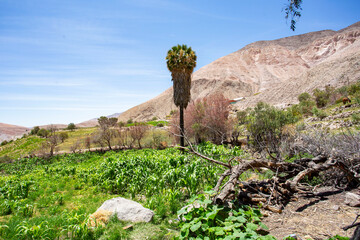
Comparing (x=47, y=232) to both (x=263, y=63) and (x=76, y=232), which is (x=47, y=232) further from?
(x=263, y=63)

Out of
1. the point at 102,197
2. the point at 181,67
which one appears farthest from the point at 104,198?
the point at 181,67

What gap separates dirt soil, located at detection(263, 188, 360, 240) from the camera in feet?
10.4

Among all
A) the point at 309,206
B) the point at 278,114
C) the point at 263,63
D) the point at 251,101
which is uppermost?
the point at 263,63

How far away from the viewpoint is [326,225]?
3352mm

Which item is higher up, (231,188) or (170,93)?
(170,93)

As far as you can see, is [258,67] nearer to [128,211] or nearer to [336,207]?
[336,207]

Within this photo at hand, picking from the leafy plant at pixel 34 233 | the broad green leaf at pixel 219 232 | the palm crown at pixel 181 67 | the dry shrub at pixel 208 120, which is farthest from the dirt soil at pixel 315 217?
the palm crown at pixel 181 67

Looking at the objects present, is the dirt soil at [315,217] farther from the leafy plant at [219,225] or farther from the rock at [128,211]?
the rock at [128,211]

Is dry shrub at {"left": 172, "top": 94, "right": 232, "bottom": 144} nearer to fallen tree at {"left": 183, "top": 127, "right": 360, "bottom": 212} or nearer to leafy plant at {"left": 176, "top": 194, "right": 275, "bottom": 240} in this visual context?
fallen tree at {"left": 183, "top": 127, "right": 360, "bottom": 212}

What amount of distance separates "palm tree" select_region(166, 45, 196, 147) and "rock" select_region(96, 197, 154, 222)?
13.7 metres

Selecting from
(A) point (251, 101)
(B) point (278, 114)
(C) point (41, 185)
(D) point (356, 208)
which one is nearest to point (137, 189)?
(C) point (41, 185)

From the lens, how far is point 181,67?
61.6ft

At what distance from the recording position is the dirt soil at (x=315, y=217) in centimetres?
318

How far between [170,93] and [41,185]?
86.8 m
